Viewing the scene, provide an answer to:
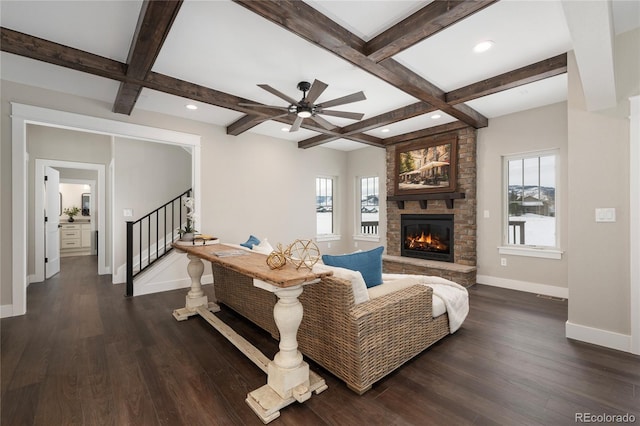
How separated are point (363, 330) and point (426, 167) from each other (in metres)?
4.18

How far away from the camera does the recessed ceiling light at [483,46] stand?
255cm

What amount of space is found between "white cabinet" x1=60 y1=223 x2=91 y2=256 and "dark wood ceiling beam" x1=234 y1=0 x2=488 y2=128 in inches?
353

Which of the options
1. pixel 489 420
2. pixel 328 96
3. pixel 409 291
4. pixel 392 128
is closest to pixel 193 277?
pixel 409 291

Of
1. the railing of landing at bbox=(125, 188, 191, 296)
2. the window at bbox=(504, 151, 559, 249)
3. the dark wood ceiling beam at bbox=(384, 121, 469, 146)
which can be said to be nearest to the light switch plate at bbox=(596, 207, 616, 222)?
the window at bbox=(504, 151, 559, 249)

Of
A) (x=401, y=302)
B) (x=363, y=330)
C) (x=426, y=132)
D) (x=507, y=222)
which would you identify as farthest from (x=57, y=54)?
(x=507, y=222)

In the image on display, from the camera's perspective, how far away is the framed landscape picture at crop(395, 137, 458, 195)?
4934mm

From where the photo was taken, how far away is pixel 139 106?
13.2 ft

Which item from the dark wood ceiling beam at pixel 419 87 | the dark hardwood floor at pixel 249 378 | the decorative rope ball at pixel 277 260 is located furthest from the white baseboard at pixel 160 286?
the dark wood ceiling beam at pixel 419 87

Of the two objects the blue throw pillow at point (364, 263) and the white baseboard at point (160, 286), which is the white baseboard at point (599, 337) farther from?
the white baseboard at point (160, 286)

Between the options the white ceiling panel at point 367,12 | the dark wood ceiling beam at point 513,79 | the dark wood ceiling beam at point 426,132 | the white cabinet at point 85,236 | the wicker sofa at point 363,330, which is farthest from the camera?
the white cabinet at point 85,236

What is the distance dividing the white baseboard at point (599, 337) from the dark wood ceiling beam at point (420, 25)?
2908 millimetres

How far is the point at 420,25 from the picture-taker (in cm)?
212

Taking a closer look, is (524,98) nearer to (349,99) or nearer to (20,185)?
(349,99)

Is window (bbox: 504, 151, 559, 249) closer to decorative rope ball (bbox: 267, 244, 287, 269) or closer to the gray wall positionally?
the gray wall
